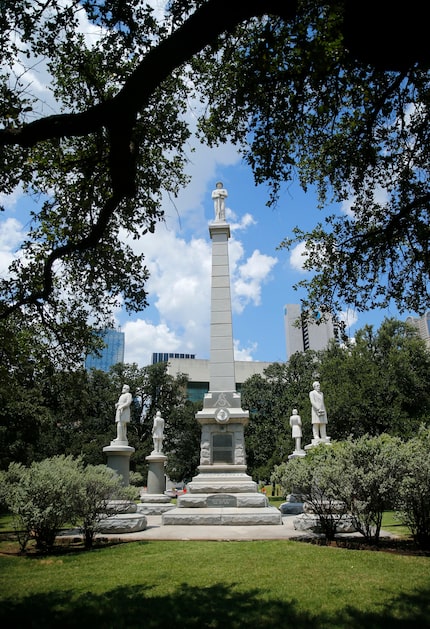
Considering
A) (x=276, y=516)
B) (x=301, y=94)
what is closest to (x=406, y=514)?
(x=276, y=516)

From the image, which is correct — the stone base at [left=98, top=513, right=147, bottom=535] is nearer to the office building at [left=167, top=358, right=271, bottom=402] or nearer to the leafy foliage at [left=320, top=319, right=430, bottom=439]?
the leafy foliage at [left=320, top=319, right=430, bottom=439]

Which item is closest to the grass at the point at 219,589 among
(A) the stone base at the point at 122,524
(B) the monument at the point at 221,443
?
(A) the stone base at the point at 122,524

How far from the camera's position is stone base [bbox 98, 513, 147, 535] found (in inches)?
452

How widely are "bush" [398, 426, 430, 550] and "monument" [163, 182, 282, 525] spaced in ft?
16.2

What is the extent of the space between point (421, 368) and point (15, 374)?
82.2 ft

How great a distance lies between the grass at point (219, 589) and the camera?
4375 mm

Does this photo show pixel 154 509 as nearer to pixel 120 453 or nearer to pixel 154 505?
pixel 154 505

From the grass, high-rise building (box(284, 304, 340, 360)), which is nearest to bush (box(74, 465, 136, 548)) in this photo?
the grass

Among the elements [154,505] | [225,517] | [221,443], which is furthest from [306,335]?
[225,517]

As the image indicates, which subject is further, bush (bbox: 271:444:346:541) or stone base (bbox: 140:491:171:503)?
stone base (bbox: 140:491:171:503)

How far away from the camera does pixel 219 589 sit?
555 cm

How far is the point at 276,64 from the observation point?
14.7 ft

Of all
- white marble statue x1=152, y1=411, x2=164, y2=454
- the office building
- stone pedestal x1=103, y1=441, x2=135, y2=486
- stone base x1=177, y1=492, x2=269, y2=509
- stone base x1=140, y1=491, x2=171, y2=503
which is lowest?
stone base x1=140, y1=491, x2=171, y2=503

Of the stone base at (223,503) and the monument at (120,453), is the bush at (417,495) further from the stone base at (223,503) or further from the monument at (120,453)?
the monument at (120,453)
